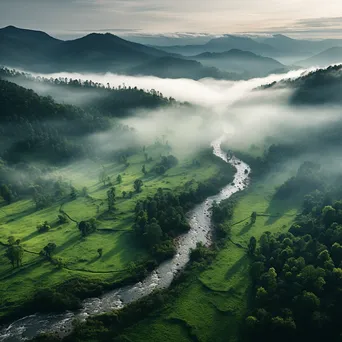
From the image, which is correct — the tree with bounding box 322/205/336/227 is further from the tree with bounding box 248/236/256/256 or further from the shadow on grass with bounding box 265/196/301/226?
the tree with bounding box 248/236/256/256

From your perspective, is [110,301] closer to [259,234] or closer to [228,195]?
[259,234]

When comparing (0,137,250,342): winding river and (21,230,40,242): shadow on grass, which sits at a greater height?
(21,230,40,242): shadow on grass

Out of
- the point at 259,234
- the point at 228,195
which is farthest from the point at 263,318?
the point at 228,195

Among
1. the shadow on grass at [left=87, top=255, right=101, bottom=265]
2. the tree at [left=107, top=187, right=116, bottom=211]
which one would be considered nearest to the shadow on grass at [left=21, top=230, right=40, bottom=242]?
the shadow on grass at [left=87, top=255, right=101, bottom=265]

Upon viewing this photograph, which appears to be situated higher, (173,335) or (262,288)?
(262,288)

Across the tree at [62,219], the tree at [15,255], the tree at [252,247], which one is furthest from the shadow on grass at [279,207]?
the tree at [15,255]

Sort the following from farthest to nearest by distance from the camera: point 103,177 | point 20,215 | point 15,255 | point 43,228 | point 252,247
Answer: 1. point 103,177
2. point 20,215
3. point 43,228
4. point 252,247
5. point 15,255

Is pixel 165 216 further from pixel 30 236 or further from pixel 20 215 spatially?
pixel 20 215

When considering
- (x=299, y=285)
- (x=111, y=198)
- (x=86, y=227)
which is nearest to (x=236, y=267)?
(x=299, y=285)
